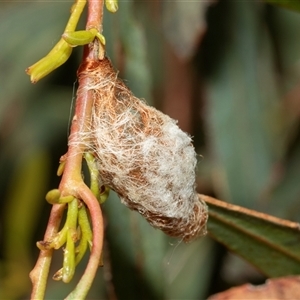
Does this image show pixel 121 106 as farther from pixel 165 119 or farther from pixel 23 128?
pixel 23 128

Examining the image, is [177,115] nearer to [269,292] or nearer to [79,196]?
→ [269,292]

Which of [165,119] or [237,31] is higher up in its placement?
[237,31]

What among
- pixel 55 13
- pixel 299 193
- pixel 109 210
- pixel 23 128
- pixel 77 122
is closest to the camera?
pixel 77 122

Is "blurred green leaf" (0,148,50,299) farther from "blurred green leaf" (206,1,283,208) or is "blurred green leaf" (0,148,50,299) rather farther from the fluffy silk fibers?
the fluffy silk fibers

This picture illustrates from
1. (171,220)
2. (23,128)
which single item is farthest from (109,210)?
(23,128)

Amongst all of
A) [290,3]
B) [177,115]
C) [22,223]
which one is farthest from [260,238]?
[22,223]
